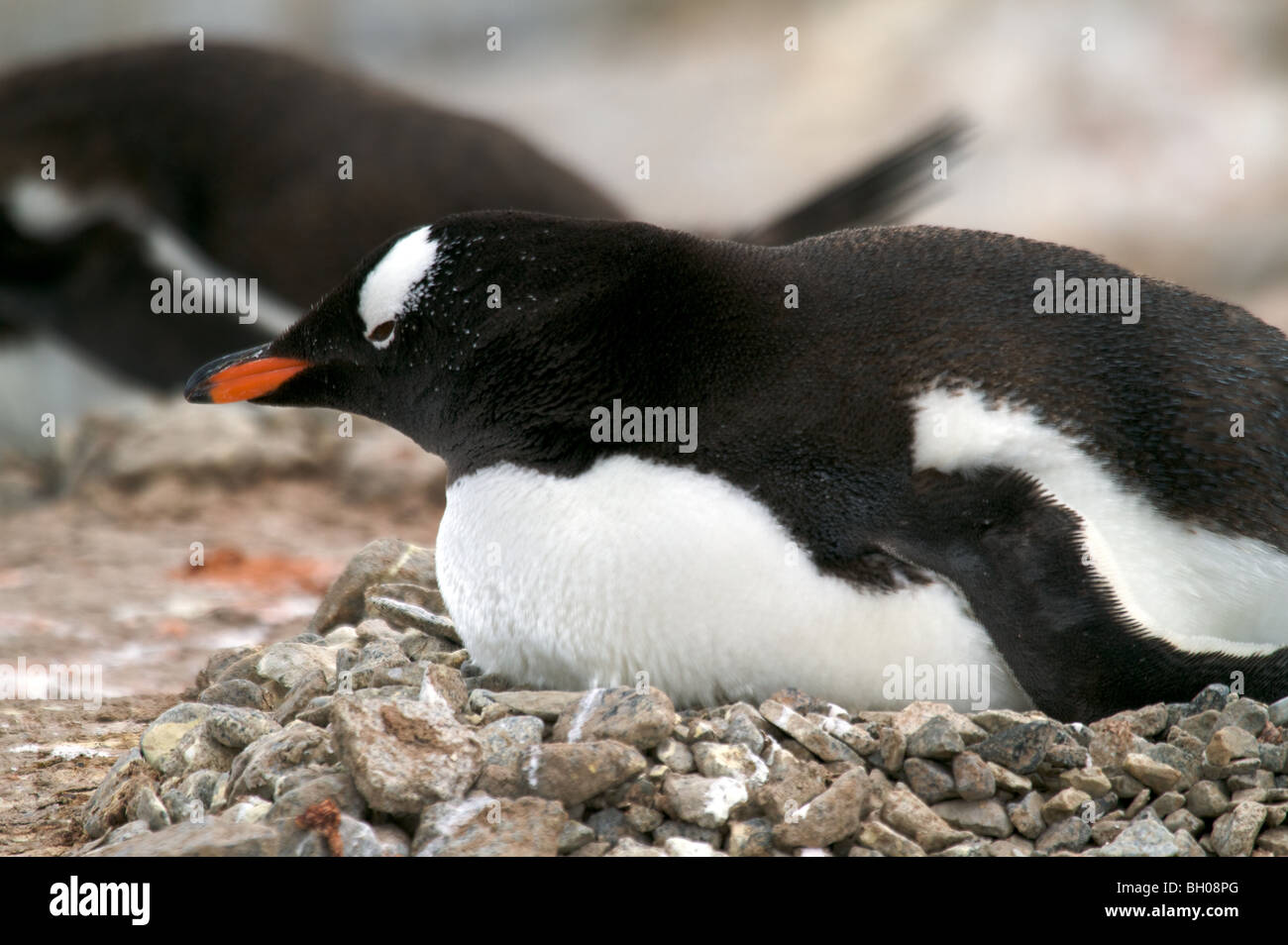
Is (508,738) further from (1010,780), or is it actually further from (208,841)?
(1010,780)

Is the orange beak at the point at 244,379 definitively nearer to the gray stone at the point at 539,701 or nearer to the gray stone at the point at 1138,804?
the gray stone at the point at 539,701

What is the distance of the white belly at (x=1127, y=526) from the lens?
1987mm

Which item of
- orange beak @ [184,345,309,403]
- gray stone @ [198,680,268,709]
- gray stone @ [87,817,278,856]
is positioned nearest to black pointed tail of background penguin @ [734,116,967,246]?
orange beak @ [184,345,309,403]

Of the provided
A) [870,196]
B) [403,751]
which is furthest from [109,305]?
[403,751]

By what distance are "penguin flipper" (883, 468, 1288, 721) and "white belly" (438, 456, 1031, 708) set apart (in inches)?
2.7

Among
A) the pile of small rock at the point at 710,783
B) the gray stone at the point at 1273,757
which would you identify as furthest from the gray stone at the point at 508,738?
the gray stone at the point at 1273,757

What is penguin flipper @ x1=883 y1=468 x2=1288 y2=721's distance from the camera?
187 cm

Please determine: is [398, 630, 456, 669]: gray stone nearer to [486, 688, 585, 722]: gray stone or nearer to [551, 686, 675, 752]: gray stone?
[486, 688, 585, 722]: gray stone

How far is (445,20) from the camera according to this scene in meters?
9.94

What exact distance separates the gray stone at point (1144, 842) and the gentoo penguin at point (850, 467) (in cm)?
19

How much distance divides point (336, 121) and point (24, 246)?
123 centimetres

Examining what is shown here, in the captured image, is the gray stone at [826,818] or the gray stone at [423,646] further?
the gray stone at [423,646]

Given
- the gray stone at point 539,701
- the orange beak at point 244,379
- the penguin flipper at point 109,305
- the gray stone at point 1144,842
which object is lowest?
the gray stone at point 1144,842
